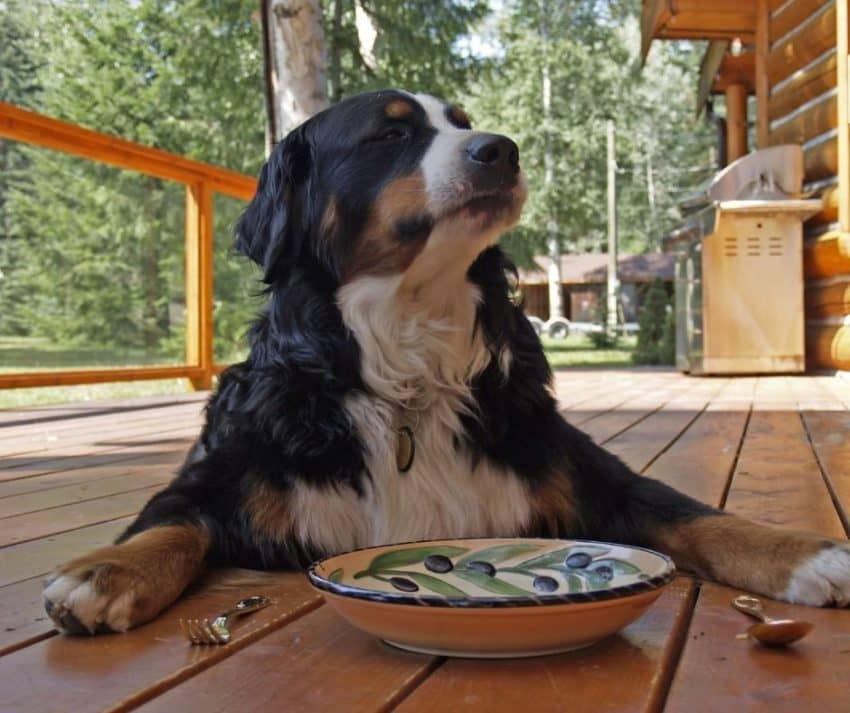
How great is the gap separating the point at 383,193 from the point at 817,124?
7.37 metres

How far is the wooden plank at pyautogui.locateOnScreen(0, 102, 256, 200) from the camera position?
239 inches

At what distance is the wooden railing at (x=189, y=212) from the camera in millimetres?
6660

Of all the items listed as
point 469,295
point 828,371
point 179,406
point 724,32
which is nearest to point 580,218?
point 724,32

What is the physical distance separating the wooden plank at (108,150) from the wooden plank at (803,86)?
4843 mm

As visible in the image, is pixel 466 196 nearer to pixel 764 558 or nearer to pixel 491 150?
pixel 491 150

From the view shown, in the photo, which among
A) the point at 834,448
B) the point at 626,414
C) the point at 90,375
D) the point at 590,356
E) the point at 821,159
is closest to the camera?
the point at 834,448

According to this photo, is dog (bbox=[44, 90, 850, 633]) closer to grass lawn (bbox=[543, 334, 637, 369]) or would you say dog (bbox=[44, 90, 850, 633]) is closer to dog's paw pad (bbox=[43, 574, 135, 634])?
dog's paw pad (bbox=[43, 574, 135, 634])

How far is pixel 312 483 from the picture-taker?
2139 mm

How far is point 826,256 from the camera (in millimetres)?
8305

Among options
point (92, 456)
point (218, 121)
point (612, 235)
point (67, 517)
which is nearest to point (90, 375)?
point (92, 456)

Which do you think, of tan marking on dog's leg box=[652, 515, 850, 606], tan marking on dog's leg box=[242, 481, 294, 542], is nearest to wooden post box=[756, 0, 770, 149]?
tan marking on dog's leg box=[652, 515, 850, 606]

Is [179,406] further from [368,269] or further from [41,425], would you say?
[368,269]

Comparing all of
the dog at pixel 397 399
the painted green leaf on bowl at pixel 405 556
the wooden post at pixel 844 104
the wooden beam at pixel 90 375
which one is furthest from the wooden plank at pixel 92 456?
the wooden post at pixel 844 104

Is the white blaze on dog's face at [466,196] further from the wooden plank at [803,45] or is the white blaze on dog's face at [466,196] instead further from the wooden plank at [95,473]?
the wooden plank at [803,45]
